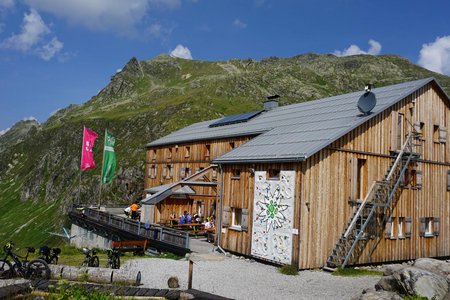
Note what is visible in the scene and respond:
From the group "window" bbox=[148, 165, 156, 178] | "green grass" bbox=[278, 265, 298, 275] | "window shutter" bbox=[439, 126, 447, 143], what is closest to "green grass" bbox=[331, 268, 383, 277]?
"green grass" bbox=[278, 265, 298, 275]

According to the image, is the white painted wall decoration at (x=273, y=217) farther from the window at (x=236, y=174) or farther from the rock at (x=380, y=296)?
the rock at (x=380, y=296)

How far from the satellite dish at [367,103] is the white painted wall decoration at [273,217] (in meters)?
5.84

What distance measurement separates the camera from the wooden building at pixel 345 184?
2047 cm

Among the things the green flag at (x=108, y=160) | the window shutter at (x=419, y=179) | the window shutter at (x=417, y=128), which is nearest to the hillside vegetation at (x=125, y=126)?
the green flag at (x=108, y=160)

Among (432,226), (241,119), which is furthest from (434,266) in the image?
(241,119)

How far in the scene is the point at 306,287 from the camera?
53.4 ft

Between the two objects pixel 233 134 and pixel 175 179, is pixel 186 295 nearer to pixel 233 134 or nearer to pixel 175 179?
pixel 233 134

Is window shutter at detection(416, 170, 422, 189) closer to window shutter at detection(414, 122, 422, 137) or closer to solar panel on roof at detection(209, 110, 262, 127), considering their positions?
window shutter at detection(414, 122, 422, 137)

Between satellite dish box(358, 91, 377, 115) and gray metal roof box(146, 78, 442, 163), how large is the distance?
0.39m

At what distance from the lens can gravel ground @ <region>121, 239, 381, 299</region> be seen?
49.3 ft

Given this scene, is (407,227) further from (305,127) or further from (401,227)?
(305,127)

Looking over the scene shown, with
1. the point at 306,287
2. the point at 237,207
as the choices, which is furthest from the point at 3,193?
the point at 306,287

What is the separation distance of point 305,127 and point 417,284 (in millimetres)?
13332

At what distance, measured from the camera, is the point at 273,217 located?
21328 millimetres
